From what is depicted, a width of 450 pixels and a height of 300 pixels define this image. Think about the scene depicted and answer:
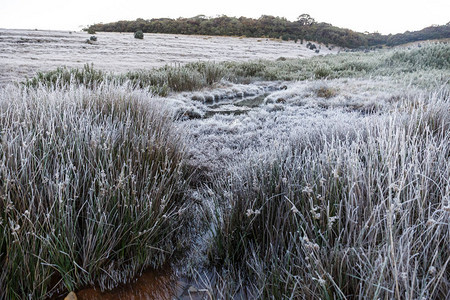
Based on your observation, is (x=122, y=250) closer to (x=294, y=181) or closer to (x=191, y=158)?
(x=294, y=181)

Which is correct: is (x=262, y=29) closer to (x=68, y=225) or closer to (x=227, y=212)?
(x=227, y=212)

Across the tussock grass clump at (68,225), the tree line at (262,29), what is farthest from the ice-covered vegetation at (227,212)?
the tree line at (262,29)

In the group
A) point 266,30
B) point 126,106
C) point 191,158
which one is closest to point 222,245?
point 191,158

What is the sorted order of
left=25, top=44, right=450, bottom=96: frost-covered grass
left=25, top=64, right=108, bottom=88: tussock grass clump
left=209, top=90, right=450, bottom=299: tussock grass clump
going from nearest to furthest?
left=209, top=90, right=450, bottom=299: tussock grass clump < left=25, top=64, right=108, bottom=88: tussock grass clump < left=25, top=44, right=450, bottom=96: frost-covered grass

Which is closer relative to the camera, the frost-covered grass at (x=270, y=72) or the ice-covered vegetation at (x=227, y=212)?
the ice-covered vegetation at (x=227, y=212)

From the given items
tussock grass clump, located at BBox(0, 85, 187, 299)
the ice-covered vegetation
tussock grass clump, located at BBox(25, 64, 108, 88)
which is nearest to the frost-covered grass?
tussock grass clump, located at BBox(25, 64, 108, 88)

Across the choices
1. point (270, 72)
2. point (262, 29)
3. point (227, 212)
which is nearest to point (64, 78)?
point (227, 212)

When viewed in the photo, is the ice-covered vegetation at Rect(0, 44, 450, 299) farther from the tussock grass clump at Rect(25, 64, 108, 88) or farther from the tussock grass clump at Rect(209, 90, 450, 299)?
the tussock grass clump at Rect(25, 64, 108, 88)

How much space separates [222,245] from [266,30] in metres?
52.7

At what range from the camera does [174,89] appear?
34.4ft

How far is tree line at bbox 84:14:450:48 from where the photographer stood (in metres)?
45.9

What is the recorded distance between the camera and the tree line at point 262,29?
45.9 metres

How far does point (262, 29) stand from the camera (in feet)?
162

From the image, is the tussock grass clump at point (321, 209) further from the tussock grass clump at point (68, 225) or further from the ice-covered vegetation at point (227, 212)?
the tussock grass clump at point (68, 225)
